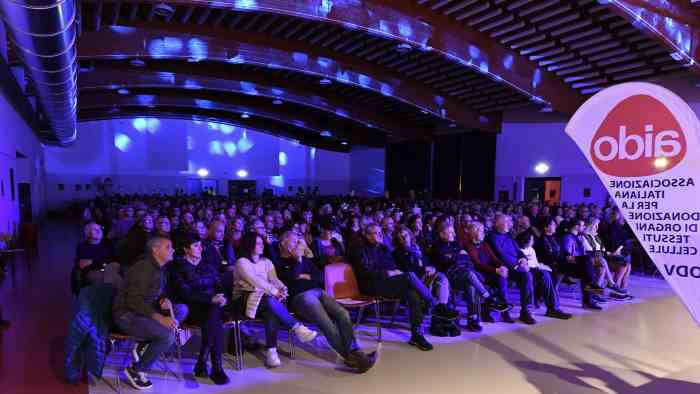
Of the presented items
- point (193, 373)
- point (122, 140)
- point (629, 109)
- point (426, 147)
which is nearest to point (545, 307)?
point (629, 109)

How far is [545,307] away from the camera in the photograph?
19.4 feet

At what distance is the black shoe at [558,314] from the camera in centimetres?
543

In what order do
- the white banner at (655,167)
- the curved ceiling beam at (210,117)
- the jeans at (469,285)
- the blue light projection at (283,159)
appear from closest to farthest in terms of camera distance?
the white banner at (655,167), the jeans at (469,285), the curved ceiling beam at (210,117), the blue light projection at (283,159)

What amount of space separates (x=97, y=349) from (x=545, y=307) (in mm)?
5269

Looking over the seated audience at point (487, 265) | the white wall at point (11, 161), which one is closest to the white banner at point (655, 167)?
the seated audience at point (487, 265)

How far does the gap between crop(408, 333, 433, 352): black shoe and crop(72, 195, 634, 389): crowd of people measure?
0.01m

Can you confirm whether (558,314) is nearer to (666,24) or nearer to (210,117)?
(666,24)

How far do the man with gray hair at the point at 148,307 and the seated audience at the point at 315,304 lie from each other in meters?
1.14

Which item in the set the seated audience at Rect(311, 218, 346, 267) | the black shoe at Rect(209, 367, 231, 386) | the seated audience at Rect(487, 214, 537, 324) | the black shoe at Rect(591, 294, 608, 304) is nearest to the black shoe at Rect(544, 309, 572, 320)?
the seated audience at Rect(487, 214, 537, 324)

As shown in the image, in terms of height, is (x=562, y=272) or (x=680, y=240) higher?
(x=680, y=240)

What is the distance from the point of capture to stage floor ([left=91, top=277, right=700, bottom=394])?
139 inches

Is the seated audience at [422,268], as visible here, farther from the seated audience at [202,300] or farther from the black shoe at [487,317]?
the seated audience at [202,300]

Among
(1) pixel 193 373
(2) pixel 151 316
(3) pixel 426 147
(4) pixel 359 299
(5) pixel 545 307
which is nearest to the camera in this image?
(2) pixel 151 316

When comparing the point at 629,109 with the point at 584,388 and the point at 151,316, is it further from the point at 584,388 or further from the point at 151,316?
the point at 151,316
